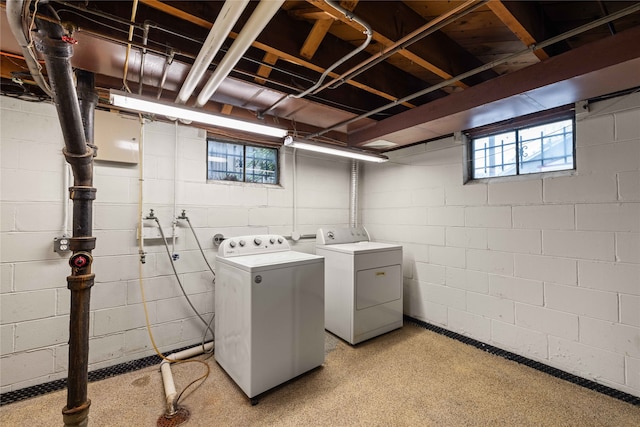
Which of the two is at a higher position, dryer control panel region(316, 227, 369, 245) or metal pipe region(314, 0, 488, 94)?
metal pipe region(314, 0, 488, 94)

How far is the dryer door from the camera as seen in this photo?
8.99 feet

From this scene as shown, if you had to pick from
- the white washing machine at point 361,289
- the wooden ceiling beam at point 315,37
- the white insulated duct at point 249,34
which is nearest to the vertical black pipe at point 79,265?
the white insulated duct at point 249,34

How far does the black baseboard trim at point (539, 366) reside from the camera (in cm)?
191

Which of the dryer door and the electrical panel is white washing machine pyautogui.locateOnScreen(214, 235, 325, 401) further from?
the electrical panel

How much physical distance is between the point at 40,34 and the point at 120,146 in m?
1.23

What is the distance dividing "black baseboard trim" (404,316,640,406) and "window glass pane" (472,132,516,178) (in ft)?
5.44

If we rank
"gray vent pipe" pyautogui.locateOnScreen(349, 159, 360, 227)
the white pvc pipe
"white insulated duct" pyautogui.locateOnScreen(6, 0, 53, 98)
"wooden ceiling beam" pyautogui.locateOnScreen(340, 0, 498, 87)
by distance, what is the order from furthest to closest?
1. "gray vent pipe" pyautogui.locateOnScreen(349, 159, 360, 227)
2. the white pvc pipe
3. "wooden ceiling beam" pyautogui.locateOnScreen(340, 0, 498, 87)
4. "white insulated duct" pyautogui.locateOnScreen(6, 0, 53, 98)

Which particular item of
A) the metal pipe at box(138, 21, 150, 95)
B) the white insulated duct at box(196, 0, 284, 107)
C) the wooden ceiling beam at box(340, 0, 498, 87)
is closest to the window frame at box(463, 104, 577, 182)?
the wooden ceiling beam at box(340, 0, 498, 87)

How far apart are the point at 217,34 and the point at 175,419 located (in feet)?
7.23

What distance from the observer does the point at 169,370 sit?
7.05 ft

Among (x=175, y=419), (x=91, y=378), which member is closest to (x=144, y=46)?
(x=175, y=419)

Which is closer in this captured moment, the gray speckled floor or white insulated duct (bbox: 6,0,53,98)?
white insulated duct (bbox: 6,0,53,98)

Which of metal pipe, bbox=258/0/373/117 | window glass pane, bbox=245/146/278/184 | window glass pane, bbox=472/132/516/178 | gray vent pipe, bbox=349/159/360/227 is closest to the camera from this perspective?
metal pipe, bbox=258/0/373/117

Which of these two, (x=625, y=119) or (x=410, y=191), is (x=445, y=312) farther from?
(x=625, y=119)
